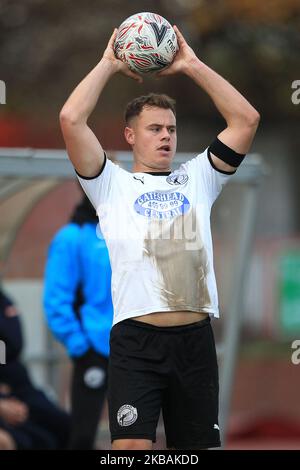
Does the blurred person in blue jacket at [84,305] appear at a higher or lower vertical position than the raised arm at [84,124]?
lower

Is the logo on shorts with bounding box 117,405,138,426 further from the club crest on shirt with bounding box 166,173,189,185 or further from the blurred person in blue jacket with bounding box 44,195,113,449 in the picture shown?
the blurred person in blue jacket with bounding box 44,195,113,449

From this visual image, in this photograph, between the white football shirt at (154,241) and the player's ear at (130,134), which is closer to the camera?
the white football shirt at (154,241)

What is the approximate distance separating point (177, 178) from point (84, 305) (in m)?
2.39

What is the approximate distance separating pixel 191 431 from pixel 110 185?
125 cm

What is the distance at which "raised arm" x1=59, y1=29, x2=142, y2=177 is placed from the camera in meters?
5.42

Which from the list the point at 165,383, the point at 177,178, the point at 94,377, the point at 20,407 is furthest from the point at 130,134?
the point at 20,407

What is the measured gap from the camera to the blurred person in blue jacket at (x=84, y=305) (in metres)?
7.67

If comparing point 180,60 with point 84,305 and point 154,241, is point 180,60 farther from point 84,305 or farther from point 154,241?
point 84,305

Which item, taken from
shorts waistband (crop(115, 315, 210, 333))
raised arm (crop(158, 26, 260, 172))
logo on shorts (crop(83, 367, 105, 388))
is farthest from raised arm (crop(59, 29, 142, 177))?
logo on shorts (crop(83, 367, 105, 388))

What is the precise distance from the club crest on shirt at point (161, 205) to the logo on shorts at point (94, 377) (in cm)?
246

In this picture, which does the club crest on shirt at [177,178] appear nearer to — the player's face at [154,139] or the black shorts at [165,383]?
the player's face at [154,139]

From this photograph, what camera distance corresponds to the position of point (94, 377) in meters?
7.71

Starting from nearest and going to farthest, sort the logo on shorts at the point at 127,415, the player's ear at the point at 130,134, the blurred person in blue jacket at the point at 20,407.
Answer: the logo on shorts at the point at 127,415
the player's ear at the point at 130,134
the blurred person in blue jacket at the point at 20,407

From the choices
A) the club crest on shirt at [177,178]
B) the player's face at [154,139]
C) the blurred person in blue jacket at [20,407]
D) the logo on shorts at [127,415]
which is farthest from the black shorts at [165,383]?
the blurred person in blue jacket at [20,407]
